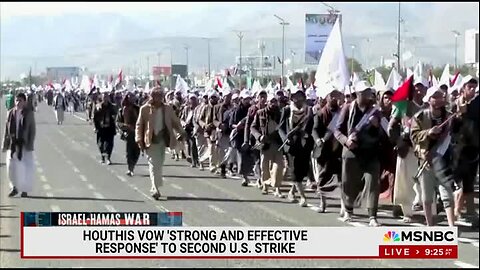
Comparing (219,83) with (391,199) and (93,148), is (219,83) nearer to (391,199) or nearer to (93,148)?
(93,148)

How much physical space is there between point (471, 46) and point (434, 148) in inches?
97.6

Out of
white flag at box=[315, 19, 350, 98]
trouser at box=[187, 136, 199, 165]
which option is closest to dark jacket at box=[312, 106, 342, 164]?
white flag at box=[315, 19, 350, 98]

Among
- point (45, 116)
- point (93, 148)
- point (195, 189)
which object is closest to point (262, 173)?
point (195, 189)

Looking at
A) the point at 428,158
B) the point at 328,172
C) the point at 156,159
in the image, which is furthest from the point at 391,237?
the point at 156,159

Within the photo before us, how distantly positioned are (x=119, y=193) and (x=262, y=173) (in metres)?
2.22

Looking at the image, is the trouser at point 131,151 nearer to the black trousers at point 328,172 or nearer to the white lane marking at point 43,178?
the white lane marking at point 43,178

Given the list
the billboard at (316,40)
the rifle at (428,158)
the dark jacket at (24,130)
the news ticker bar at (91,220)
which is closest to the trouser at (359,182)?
the rifle at (428,158)

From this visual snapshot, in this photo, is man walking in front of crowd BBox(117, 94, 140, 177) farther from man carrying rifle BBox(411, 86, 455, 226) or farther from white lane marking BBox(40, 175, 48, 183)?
man carrying rifle BBox(411, 86, 455, 226)

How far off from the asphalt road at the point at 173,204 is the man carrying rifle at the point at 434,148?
1.13ft

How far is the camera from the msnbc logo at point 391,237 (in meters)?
6.62

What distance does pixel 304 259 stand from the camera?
6.79m

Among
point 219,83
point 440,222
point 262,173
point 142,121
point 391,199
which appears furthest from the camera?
point 219,83

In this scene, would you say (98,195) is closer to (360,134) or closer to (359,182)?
(359,182)

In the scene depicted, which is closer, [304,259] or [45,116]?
[304,259]
